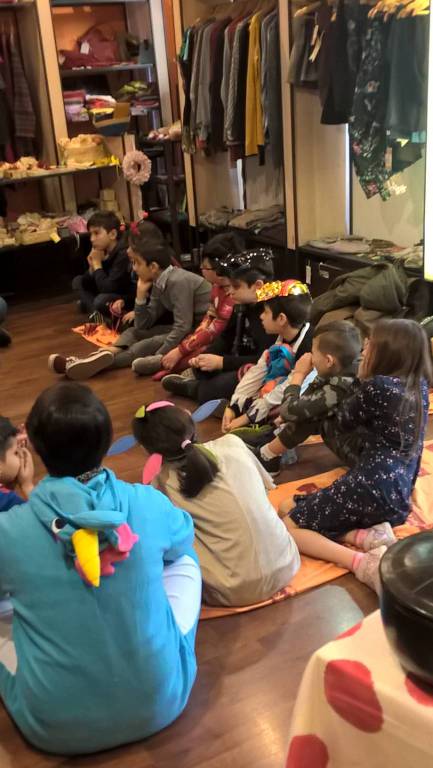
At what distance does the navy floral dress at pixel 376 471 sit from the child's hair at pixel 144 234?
2139mm

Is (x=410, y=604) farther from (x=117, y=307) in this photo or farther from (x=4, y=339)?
(x=4, y=339)

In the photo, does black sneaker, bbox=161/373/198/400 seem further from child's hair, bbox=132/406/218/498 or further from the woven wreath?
the woven wreath

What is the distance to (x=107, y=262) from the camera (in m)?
4.84

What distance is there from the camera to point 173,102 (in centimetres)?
607

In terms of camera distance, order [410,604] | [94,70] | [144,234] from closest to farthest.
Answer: [410,604], [144,234], [94,70]

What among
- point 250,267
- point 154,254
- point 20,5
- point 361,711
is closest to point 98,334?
point 154,254

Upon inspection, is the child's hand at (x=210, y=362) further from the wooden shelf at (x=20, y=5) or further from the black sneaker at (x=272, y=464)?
the wooden shelf at (x=20, y=5)

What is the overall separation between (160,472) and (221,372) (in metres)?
1.39

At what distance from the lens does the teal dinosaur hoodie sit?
5.01 feet

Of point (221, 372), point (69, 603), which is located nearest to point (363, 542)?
point (69, 603)

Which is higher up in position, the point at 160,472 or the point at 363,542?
the point at 160,472

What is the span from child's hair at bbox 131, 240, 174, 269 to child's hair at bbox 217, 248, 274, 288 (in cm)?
66

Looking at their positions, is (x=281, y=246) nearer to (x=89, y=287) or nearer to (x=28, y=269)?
(x=89, y=287)

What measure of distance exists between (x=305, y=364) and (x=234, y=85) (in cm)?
266
